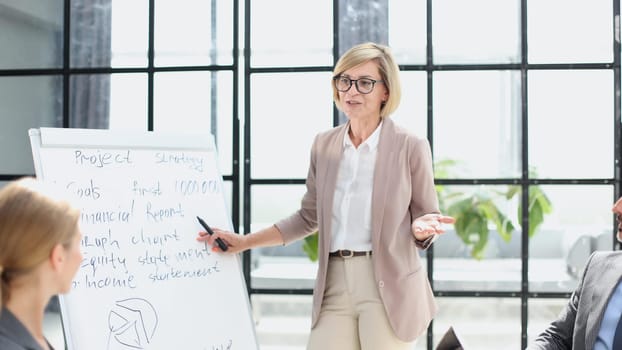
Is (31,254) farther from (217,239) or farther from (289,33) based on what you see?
(289,33)

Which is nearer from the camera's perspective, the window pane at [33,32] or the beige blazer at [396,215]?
the beige blazer at [396,215]

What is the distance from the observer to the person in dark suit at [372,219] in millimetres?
2203

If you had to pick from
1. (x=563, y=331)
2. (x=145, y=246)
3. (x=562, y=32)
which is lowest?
(x=563, y=331)

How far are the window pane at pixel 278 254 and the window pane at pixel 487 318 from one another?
24.0 inches

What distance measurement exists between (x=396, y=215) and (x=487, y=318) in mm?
1110

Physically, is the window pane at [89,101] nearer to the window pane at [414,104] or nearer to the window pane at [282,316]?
the window pane at [282,316]

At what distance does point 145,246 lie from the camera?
87.8 inches

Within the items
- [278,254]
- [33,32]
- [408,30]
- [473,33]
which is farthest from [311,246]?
[33,32]

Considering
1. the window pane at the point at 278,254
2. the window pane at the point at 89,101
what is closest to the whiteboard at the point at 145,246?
the window pane at the point at 278,254

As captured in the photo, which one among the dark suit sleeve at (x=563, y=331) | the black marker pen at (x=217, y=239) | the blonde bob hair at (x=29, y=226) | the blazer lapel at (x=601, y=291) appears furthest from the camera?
the black marker pen at (x=217, y=239)

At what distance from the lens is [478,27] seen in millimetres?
3051

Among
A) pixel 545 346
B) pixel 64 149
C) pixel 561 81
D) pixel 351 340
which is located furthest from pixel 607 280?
pixel 64 149

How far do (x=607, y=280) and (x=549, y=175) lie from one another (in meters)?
1.06

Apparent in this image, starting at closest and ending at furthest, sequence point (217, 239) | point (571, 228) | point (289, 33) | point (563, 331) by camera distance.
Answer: point (563, 331) < point (217, 239) < point (571, 228) < point (289, 33)
